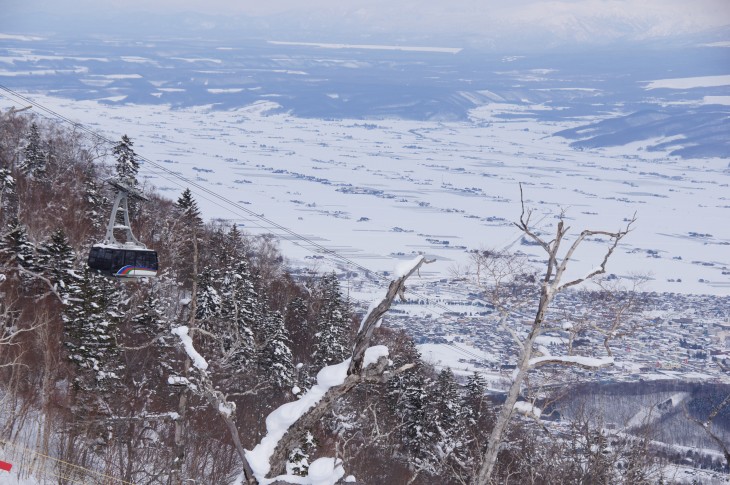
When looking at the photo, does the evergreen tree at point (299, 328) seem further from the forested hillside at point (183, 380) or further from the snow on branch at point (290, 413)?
the snow on branch at point (290, 413)

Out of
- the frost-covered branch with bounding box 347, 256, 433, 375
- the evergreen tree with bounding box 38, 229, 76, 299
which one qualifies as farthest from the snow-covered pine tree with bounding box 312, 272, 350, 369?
the frost-covered branch with bounding box 347, 256, 433, 375

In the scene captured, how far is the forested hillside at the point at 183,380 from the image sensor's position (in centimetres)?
1792

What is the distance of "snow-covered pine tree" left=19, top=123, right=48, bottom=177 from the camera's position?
169 feet

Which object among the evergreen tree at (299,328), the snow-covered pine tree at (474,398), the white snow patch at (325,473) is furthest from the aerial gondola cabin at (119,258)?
the evergreen tree at (299,328)

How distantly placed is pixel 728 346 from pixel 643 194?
391 feet

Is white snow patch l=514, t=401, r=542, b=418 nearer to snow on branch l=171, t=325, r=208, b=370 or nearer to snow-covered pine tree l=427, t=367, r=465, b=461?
snow on branch l=171, t=325, r=208, b=370

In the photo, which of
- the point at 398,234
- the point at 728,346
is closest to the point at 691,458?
the point at 728,346

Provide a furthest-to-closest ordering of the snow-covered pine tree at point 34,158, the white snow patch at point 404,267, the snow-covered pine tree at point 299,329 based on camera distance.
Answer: the snow-covered pine tree at point 34,158
the snow-covered pine tree at point 299,329
the white snow patch at point 404,267

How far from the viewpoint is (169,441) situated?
25.5 m

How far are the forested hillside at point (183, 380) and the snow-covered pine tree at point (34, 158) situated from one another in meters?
0.10

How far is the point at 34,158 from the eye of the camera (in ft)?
172

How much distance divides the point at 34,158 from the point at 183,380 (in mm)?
49630

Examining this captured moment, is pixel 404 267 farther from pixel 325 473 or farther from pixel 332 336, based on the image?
pixel 332 336

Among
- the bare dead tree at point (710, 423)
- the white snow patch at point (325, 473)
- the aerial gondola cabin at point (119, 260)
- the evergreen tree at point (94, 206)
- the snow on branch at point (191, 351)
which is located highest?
the snow on branch at point (191, 351)
